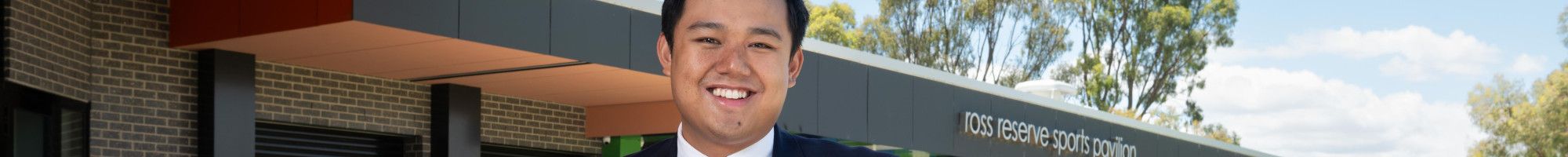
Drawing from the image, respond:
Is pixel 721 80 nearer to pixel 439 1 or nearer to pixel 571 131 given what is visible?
pixel 439 1

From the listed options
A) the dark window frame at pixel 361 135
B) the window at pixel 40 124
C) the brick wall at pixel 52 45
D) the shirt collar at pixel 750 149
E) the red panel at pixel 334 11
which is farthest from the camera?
Result: the dark window frame at pixel 361 135

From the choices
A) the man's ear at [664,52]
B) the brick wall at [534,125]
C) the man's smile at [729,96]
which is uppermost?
the brick wall at [534,125]

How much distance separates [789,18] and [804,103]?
1530 centimetres

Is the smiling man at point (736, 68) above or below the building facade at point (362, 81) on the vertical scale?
below

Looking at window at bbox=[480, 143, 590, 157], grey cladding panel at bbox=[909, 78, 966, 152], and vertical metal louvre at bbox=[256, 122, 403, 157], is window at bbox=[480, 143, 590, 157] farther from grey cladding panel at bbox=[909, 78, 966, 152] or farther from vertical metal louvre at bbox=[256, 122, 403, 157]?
grey cladding panel at bbox=[909, 78, 966, 152]

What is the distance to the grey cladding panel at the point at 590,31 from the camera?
14.0 m

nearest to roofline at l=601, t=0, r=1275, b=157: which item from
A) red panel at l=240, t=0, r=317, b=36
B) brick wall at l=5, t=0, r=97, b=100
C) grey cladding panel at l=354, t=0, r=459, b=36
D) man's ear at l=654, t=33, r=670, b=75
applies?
grey cladding panel at l=354, t=0, r=459, b=36

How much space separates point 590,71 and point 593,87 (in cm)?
161

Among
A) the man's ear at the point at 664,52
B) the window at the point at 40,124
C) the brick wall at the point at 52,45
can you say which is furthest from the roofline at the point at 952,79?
the man's ear at the point at 664,52

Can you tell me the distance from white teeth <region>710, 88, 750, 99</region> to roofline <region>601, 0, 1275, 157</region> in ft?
38.3

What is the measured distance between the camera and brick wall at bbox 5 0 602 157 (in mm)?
12656

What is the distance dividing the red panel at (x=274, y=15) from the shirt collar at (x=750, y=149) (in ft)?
31.8

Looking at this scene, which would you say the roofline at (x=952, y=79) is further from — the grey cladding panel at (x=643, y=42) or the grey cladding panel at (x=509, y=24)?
the grey cladding panel at (x=509, y=24)

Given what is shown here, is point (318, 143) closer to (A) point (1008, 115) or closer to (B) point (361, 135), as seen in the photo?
(B) point (361, 135)
